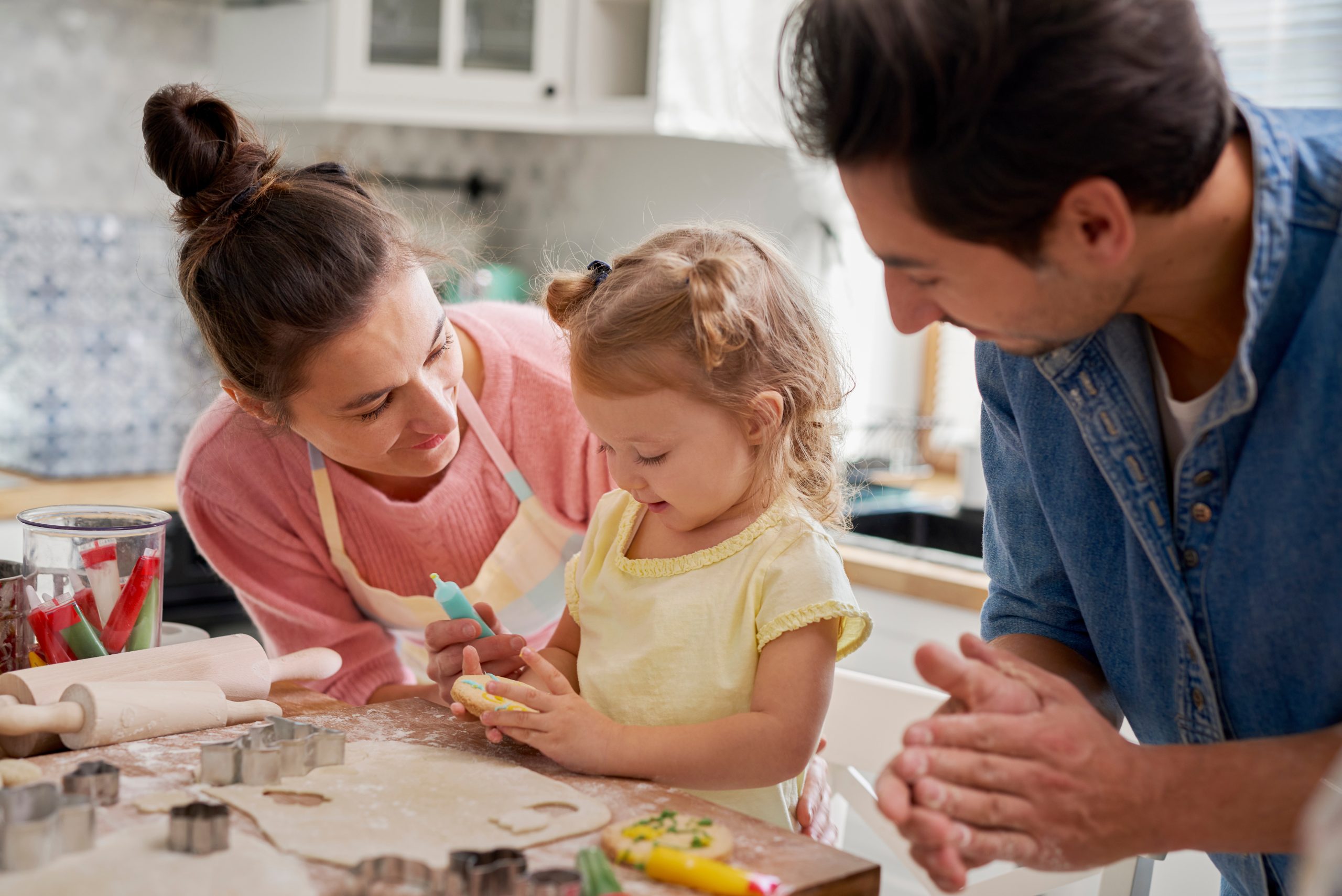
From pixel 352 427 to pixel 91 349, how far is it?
2.13 metres

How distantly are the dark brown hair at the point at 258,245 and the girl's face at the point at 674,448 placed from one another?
1.09ft

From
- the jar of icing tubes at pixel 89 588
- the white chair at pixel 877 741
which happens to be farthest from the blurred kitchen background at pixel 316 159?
the jar of icing tubes at pixel 89 588

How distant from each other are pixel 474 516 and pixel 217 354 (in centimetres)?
36

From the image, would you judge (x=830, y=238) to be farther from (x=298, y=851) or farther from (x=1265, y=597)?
(x=298, y=851)

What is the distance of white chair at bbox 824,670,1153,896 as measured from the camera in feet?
4.51

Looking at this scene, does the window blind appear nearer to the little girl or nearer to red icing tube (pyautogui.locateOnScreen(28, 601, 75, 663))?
the little girl

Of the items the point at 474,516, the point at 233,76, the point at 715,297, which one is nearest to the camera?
the point at 715,297

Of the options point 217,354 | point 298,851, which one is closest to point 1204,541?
point 298,851

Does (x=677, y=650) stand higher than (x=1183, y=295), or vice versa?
(x=1183, y=295)

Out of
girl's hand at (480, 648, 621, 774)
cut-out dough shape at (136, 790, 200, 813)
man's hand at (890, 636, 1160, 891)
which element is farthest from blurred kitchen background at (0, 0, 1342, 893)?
cut-out dough shape at (136, 790, 200, 813)

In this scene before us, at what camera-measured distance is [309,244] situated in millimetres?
1311

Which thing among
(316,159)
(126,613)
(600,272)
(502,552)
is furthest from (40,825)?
(316,159)

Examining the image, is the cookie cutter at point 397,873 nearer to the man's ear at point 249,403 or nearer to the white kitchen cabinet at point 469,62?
the man's ear at point 249,403

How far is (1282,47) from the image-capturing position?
7.43 ft
